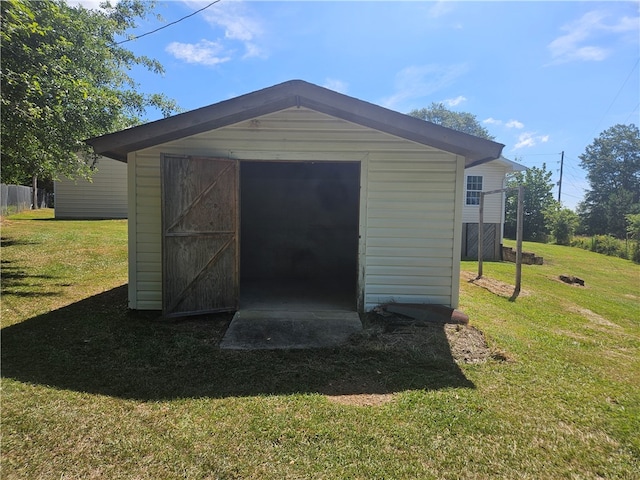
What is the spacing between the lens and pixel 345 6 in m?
6.17

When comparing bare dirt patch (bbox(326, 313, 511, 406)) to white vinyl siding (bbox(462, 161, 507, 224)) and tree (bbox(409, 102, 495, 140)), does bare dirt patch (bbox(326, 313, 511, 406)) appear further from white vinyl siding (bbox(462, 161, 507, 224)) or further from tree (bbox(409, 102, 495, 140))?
tree (bbox(409, 102, 495, 140))

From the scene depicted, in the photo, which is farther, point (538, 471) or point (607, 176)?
point (607, 176)

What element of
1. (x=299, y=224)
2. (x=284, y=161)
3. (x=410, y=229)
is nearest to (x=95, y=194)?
(x=299, y=224)

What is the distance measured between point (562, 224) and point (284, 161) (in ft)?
73.4

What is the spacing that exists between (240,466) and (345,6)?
22.6 ft

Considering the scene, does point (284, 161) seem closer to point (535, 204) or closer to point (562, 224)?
point (562, 224)

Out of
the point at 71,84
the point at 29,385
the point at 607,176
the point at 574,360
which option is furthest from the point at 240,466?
the point at 607,176

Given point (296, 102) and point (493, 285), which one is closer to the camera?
point (296, 102)

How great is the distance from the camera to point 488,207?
13.8 metres

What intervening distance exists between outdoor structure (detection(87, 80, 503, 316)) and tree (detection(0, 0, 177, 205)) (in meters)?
2.11

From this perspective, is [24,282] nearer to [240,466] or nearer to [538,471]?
[240,466]

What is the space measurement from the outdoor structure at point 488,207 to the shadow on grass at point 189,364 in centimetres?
964

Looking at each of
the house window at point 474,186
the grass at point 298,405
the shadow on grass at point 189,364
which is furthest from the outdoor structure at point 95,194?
the house window at point 474,186

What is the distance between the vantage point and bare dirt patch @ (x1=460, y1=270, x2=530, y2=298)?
692 cm
